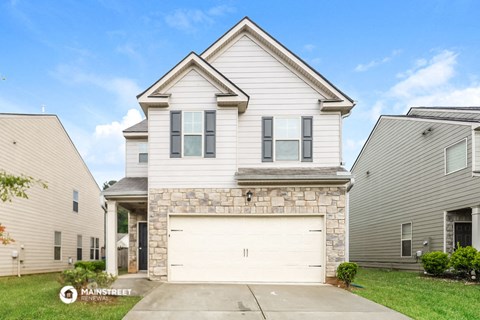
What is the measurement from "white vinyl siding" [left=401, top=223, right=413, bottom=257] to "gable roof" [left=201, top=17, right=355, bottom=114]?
8120 mm

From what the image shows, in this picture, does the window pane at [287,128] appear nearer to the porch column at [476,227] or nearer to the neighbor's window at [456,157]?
the neighbor's window at [456,157]

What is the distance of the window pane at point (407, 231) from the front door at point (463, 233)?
2.70 m

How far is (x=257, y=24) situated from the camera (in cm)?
1361

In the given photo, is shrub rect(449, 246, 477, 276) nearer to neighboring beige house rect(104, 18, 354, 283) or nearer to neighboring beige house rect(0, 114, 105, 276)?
neighboring beige house rect(104, 18, 354, 283)

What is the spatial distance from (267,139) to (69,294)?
22.9 feet

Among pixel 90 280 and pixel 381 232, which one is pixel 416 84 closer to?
pixel 381 232

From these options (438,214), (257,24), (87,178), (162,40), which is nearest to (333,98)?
(257,24)

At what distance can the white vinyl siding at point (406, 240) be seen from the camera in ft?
60.7

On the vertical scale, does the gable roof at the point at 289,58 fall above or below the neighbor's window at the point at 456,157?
above

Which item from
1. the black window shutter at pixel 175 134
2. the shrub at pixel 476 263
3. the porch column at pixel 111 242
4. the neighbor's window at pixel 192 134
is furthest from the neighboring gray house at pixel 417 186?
the porch column at pixel 111 242

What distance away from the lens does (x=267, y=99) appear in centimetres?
1338

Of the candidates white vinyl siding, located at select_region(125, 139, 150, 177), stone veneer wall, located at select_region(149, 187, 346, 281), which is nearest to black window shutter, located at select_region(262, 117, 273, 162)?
stone veneer wall, located at select_region(149, 187, 346, 281)

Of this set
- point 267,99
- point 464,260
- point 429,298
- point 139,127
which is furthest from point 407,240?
point 139,127

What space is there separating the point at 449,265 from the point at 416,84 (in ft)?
35.3
